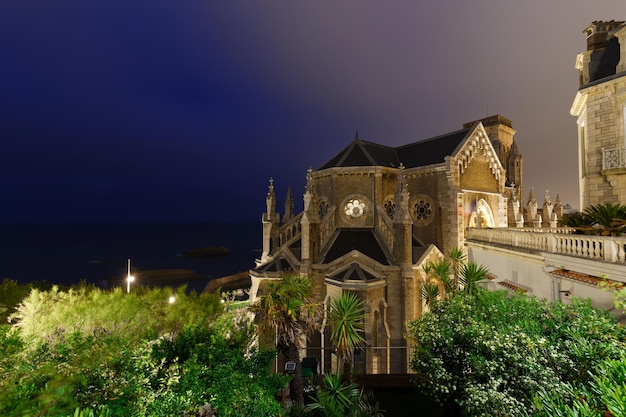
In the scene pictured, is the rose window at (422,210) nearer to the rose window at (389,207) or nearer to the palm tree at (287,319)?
the rose window at (389,207)

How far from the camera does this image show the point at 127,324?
46.9 ft

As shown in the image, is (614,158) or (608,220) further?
(614,158)

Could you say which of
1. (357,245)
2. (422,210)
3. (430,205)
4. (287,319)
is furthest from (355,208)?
(287,319)

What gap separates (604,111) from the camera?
55.8ft

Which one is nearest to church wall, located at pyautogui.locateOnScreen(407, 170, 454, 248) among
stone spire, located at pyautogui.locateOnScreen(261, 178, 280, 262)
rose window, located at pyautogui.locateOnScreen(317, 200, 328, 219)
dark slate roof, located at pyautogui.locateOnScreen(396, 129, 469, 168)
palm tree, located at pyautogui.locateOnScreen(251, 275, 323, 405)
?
dark slate roof, located at pyautogui.locateOnScreen(396, 129, 469, 168)

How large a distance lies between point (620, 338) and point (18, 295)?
34.2 m

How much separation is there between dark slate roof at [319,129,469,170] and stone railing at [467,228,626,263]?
9.37m

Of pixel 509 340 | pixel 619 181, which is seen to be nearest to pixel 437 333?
pixel 509 340

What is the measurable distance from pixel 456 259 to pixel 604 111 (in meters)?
12.7

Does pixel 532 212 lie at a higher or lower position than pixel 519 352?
higher

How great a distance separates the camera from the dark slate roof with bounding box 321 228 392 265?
879 inches

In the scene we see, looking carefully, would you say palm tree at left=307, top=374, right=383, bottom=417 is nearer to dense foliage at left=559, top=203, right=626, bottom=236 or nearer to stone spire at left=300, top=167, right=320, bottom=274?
stone spire at left=300, top=167, right=320, bottom=274

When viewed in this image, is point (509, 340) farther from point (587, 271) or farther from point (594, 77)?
point (594, 77)

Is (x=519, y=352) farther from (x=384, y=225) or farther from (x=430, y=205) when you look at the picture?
(x=430, y=205)
